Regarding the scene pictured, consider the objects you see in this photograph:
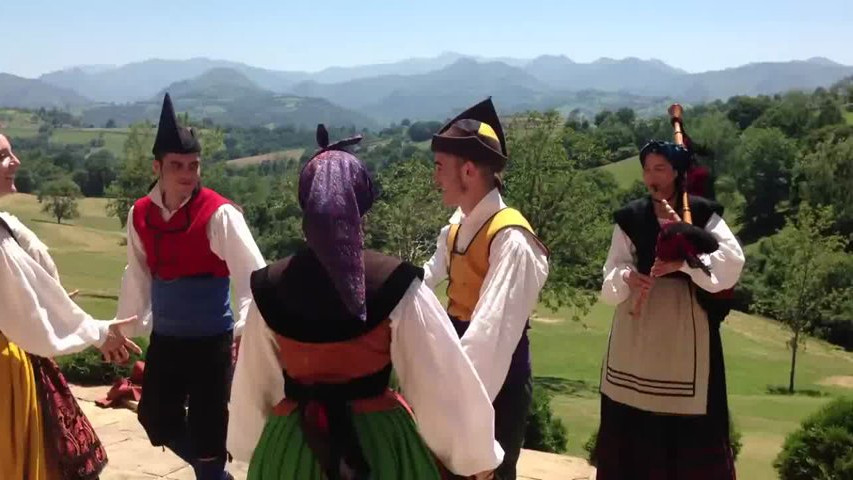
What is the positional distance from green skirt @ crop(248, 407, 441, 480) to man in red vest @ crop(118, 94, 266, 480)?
1501mm

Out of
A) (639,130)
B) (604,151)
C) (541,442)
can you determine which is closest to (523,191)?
(604,151)

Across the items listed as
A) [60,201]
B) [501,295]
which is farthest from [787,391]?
[60,201]

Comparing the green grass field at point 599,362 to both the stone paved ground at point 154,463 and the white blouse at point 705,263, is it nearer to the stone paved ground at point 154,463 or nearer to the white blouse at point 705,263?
the stone paved ground at point 154,463

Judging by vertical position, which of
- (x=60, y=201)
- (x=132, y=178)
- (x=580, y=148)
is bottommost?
(x=60, y=201)

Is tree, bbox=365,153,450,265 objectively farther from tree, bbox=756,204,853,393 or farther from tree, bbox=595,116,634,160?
tree, bbox=595,116,634,160

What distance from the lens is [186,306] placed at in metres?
3.66

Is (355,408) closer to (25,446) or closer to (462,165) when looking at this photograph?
(462,165)

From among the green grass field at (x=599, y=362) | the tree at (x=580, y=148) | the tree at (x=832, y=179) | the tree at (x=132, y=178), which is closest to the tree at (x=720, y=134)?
the tree at (x=832, y=179)

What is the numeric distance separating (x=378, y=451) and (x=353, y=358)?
264mm

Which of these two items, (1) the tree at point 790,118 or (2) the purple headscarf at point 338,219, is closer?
(2) the purple headscarf at point 338,219

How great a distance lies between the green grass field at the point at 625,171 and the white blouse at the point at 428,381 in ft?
176

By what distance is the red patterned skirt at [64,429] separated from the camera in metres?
3.23

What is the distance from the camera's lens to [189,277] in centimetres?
366

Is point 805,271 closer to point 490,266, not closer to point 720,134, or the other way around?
point 490,266
